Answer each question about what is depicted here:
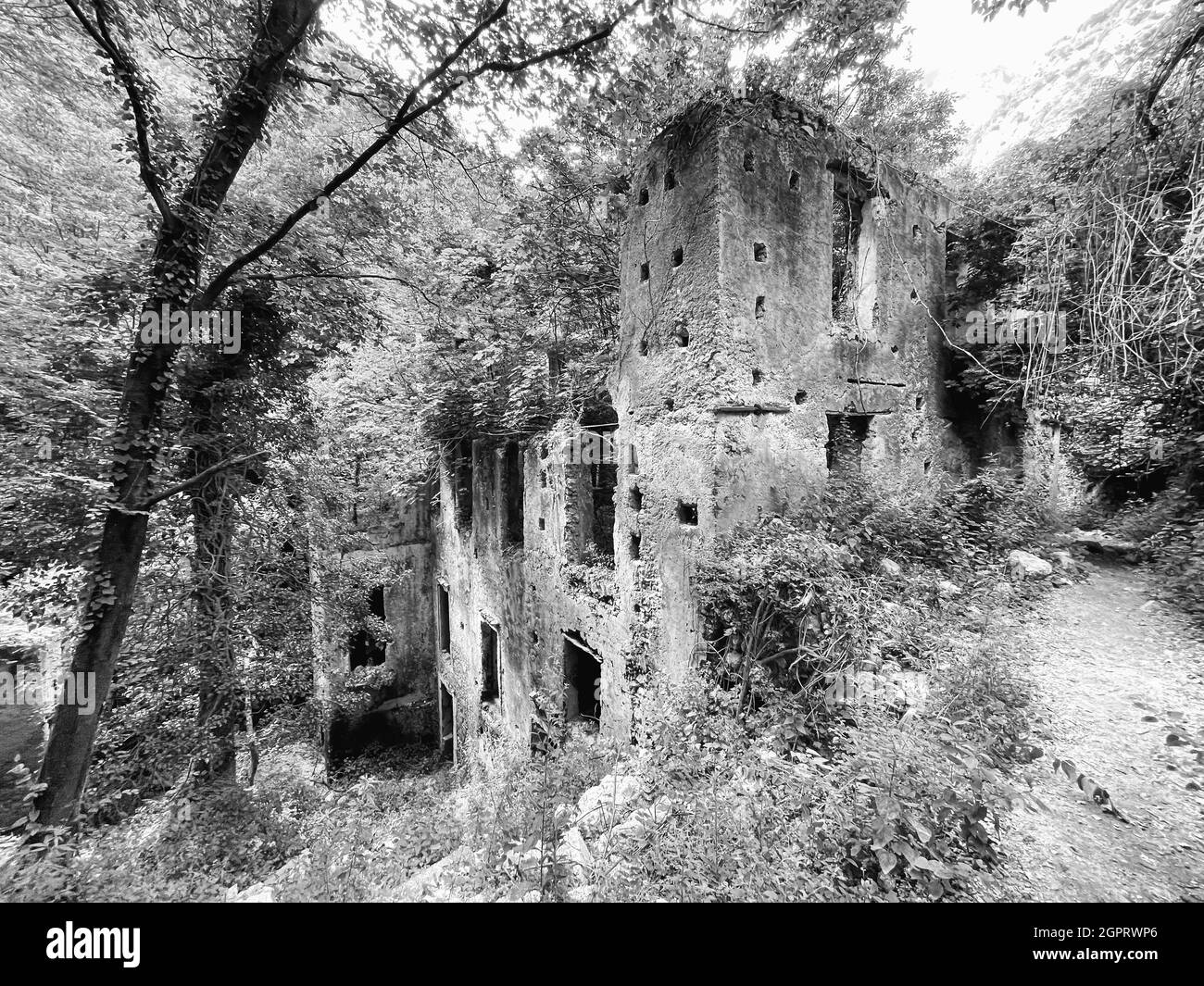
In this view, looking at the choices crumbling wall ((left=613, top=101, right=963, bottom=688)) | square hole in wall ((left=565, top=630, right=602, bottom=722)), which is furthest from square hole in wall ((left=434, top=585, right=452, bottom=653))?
crumbling wall ((left=613, top=101, right=963, bottom=688))

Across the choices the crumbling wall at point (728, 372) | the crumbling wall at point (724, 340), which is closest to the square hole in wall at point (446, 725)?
the crumbling wall at point (728, 372)

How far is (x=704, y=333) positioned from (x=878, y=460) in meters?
3.79

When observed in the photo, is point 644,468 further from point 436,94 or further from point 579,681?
point 436,94

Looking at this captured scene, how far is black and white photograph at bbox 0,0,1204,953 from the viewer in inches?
111

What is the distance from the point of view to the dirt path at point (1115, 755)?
232 centimetres

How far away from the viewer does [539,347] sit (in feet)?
26.5

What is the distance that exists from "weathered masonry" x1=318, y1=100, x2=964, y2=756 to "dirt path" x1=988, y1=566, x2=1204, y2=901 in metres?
2.57

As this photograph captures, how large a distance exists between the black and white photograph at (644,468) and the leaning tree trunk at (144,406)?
4 centimetres

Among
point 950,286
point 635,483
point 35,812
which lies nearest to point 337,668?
point 35,812

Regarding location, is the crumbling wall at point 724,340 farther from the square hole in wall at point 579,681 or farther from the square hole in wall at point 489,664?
the square hole in wall at point 489,664

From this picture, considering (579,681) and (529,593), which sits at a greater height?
(529,593)

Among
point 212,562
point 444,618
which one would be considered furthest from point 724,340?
point 444,618

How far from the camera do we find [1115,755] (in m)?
3.08

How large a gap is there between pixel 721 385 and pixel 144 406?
221 inches
